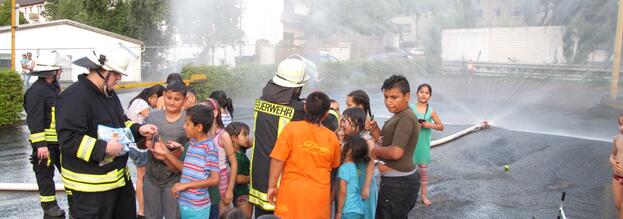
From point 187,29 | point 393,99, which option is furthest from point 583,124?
point 187,29

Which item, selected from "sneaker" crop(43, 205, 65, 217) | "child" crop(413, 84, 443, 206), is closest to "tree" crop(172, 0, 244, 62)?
"child" crop(413, 84, 443, 206)

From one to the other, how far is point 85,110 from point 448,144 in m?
8.48

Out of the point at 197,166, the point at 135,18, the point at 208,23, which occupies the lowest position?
the point at 197,166

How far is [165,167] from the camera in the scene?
424cm

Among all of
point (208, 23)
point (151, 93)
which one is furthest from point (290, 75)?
point (208, 23)

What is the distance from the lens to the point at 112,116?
3771 mm

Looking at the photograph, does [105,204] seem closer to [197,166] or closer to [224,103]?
[197,166]

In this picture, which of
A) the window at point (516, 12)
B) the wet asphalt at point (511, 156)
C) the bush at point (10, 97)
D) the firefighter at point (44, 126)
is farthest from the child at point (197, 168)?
the window at point (516, 12)

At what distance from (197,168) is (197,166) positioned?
0.05 ft

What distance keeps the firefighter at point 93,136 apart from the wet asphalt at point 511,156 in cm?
253

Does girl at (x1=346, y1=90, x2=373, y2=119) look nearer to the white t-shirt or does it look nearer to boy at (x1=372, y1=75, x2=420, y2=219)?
boy at (x1=372, y1=75, x2=420, y2=219)

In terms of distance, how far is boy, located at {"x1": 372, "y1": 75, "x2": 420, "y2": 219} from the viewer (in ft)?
13.1

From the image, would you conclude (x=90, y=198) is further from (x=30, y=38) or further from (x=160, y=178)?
(x=30, y=38)

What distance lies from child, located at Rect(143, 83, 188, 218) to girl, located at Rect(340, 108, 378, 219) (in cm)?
131
